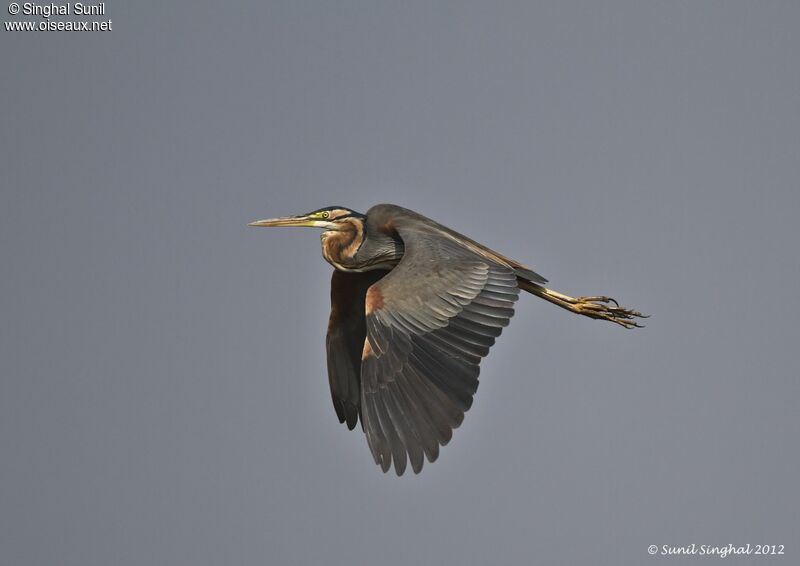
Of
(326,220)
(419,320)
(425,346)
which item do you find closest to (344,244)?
(326,220)

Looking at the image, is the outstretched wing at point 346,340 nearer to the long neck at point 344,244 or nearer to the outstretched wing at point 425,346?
the long neck at point 344,244

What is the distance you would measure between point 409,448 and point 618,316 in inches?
144

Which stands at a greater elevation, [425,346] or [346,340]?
[346,340]

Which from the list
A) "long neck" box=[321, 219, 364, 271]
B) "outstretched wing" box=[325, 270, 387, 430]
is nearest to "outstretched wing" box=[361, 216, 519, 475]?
"long neck" box=[321, 219, 364, 271]

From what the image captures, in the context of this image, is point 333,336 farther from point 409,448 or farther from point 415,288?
point 409,448

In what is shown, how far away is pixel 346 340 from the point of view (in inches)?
538

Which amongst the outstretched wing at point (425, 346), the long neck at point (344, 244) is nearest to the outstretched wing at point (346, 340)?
the long neck at point (344, 244)

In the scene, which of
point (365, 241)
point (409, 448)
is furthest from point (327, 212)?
point (409, 448)

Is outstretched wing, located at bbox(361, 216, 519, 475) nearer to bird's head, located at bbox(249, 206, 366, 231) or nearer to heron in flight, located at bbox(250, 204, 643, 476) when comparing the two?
heron in flight, located at bbox(250, 204, 643, 476)

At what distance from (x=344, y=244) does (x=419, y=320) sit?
2.30m

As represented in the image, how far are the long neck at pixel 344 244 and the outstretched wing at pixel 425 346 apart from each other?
145cm

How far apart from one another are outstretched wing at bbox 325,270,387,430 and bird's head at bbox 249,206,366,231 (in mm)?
499

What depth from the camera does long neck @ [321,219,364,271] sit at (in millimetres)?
13477

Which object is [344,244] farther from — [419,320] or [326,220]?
[419,320]
